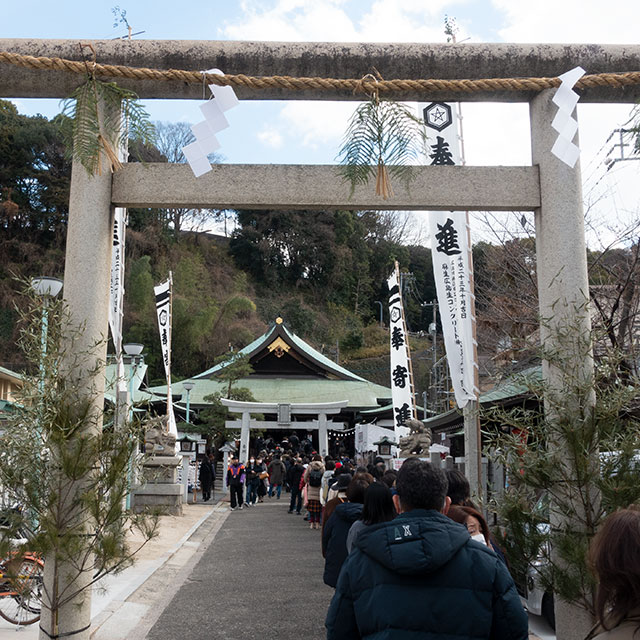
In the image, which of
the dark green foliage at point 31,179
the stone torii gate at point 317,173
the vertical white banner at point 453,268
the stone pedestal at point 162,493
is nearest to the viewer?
the stone torii gate at point 317,173

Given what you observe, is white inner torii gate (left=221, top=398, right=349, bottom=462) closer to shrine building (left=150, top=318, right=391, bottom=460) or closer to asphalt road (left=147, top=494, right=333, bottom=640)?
shrine building (left=150, top=318, right=391, bottom=460)

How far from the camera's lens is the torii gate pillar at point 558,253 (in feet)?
13.9

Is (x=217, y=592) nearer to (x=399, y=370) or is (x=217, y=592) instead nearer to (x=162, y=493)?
(x=399, y=370)

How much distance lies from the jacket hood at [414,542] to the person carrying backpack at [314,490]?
11741 mm

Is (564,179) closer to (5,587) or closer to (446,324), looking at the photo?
(446,324)

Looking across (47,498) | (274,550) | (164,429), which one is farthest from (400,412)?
(47,498)

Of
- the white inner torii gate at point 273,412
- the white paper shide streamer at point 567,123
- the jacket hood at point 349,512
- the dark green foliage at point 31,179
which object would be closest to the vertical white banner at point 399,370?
the jacket hood at point 349,512

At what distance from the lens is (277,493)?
22.6 metres

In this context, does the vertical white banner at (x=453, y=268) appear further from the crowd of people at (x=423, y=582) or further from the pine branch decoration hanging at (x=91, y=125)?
the crowd of people at (x=423, y=582)

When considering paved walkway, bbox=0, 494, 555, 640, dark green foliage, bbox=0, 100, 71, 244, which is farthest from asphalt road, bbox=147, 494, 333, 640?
dark green foliage, bbox=0, 100, 71, 244

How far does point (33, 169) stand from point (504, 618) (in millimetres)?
43307

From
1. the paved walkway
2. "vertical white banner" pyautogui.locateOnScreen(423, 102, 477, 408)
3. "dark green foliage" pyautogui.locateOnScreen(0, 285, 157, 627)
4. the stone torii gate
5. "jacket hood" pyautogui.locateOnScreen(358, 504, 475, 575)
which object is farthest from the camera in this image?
"vertical white banner" pyautogui.locateOnScreen(423, 102, 477, 408)

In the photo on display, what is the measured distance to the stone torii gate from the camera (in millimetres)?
4590

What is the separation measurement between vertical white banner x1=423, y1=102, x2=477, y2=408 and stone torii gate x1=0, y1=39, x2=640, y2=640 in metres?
3.69
